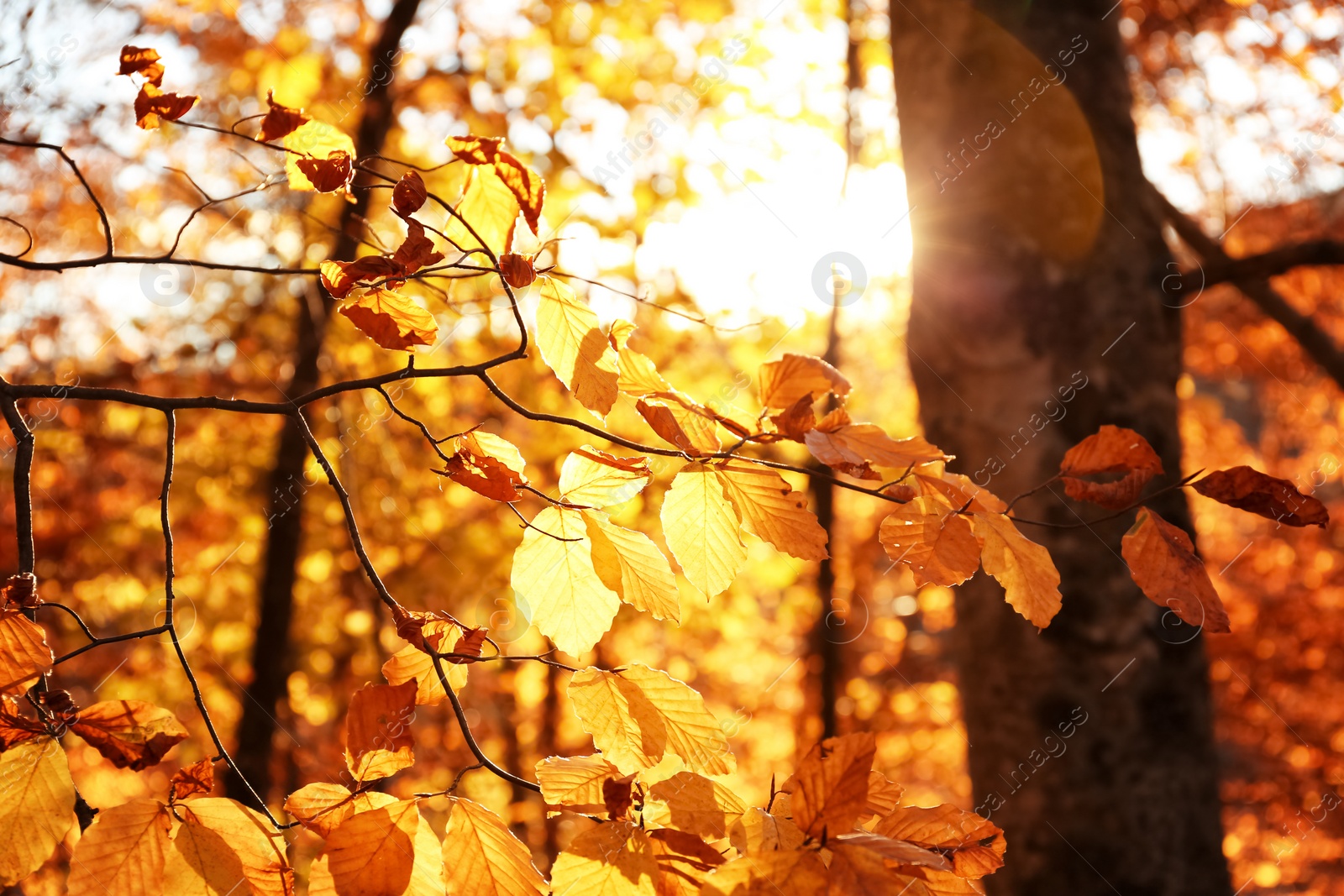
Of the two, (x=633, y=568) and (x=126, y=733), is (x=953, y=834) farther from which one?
(x=126, y=733)

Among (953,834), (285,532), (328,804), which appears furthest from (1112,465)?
(285,532)

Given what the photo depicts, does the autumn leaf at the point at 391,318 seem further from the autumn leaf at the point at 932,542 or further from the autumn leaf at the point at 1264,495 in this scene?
the autumn leaf at the point at 1264,495

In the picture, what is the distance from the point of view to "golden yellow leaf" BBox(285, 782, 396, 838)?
2.39 ft

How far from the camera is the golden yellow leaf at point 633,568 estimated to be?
2.79 feet

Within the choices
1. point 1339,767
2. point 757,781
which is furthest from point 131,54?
point 757,781

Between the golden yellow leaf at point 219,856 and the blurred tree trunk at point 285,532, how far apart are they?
15.1 ft

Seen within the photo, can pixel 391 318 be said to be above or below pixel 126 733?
above

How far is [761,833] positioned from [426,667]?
0.39 metres

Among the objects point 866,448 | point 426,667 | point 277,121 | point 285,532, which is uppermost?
point 285,532

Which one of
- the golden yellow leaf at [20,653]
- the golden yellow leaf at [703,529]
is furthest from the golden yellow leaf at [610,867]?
the golden yellow leaf at [20,653]

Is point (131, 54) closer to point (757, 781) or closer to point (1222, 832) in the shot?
point (1222, 832)

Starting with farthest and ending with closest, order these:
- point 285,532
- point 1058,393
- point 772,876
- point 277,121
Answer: point 285,532
point 1058,393
point 277,121
point 772,876

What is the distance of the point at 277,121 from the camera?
95 cm

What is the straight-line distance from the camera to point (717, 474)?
2.69 ft
